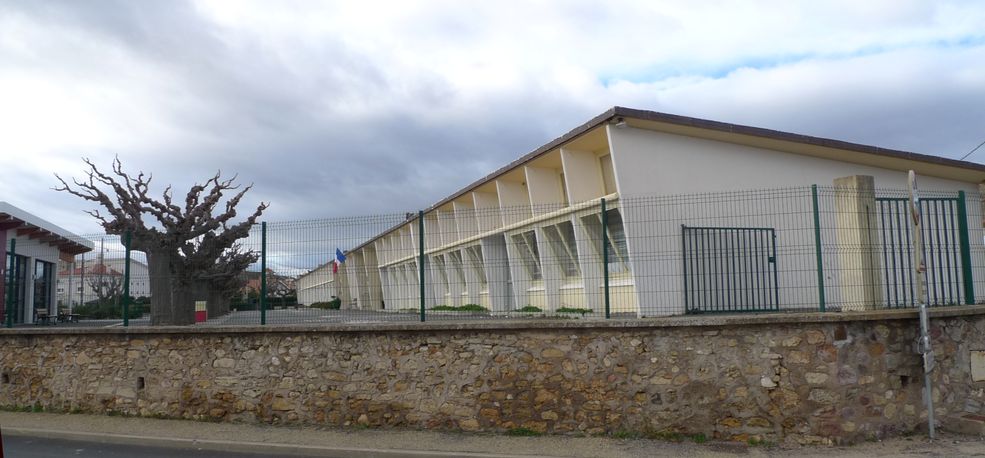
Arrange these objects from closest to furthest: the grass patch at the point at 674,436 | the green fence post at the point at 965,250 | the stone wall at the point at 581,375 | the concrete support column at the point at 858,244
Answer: the stone wall at the point at 581,375 < the grass patch at the point at 674,436 < the concrete support column at the point at 858,244 < the green fence post at the point at 965,250

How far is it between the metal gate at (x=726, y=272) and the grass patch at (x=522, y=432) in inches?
126

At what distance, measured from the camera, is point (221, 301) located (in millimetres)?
13750

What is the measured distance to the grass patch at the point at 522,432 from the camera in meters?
9.62

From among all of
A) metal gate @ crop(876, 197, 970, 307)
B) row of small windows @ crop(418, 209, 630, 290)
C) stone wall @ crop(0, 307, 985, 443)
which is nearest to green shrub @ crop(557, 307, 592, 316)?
row of small windows @ crop(418, 209, 630, 290)

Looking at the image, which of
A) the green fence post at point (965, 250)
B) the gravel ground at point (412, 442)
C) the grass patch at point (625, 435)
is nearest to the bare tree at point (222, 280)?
the gravel ground at point (412, 442)

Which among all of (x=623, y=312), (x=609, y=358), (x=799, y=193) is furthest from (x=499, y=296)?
(x=799, y=193)

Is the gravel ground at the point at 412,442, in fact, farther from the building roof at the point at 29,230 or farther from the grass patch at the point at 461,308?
the building roof at the point at 29,230

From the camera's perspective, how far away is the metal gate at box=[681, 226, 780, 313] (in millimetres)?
11266

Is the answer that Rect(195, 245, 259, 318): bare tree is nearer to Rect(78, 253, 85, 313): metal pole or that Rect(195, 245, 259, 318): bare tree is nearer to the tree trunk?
the tree trunk

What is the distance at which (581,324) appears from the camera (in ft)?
31.4

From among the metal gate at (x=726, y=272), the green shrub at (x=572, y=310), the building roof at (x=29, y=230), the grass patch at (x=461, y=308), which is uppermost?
the building roof at (x=29, y=230)

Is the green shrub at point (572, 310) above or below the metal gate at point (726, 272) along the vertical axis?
below

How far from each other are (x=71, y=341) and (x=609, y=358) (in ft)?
28.3

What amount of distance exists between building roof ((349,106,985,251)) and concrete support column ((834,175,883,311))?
3.97 m
